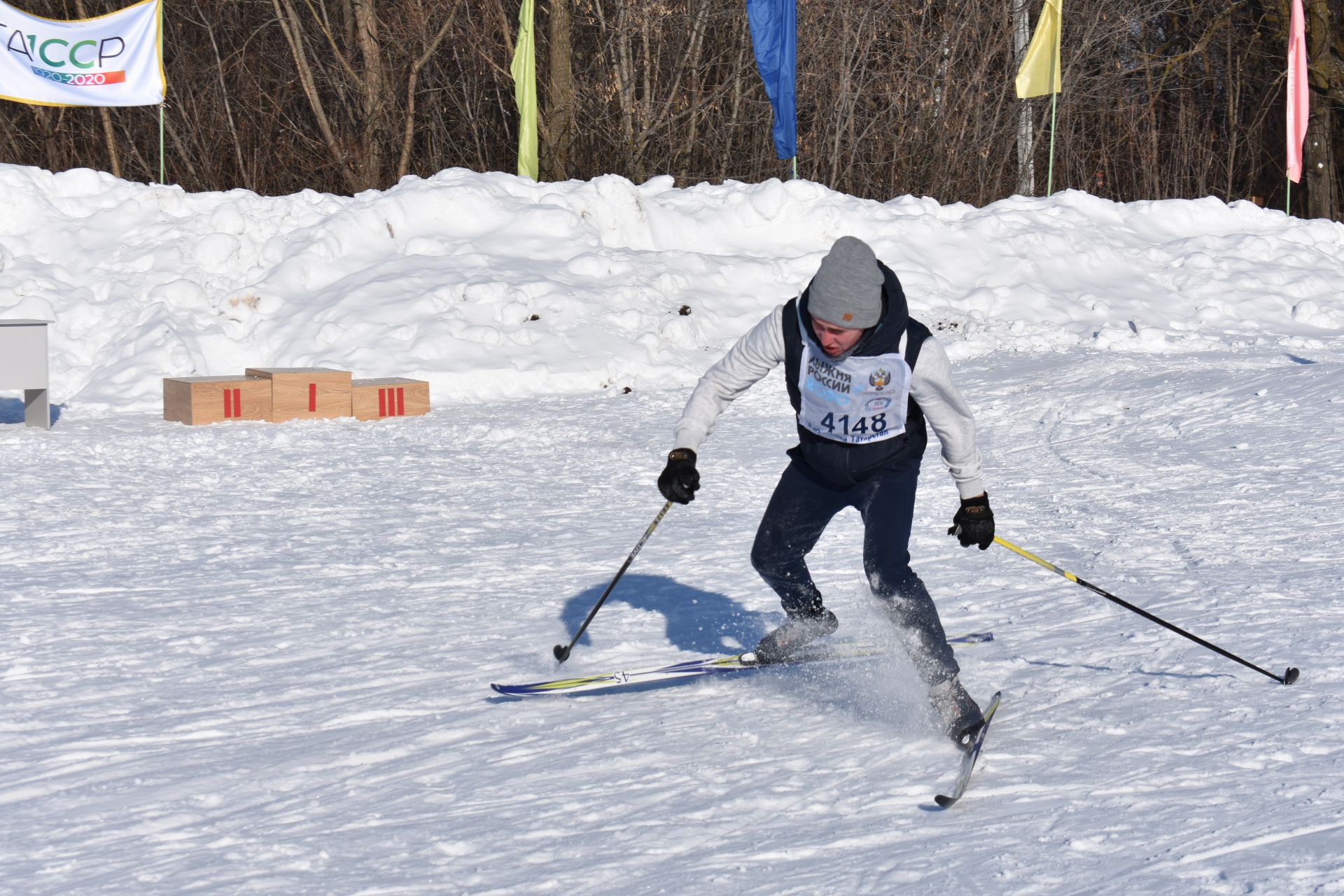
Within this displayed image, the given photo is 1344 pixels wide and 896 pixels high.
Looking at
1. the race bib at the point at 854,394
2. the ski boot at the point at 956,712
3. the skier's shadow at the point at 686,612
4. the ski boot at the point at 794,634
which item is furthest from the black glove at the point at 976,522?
the skier's shadow at the point at 686,612

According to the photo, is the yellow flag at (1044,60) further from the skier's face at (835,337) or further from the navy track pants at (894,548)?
the skier's face at (835,337)

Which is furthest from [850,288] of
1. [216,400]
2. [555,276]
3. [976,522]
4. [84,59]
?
[84,59]

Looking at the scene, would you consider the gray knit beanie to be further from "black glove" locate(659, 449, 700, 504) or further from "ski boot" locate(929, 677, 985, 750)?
"ski boot" locate(929, 677, 985, 750)

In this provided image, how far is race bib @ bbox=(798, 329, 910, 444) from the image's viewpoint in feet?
12.1

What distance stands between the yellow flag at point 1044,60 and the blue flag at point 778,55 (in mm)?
3107

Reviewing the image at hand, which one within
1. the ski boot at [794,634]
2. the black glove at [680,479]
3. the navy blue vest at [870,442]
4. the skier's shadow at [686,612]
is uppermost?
the navy blue vest at [870,442]

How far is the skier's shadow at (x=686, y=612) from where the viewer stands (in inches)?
200

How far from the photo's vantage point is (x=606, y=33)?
18.4m

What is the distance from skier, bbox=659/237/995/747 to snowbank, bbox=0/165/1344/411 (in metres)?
7.43

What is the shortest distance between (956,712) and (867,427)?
32.9 inches

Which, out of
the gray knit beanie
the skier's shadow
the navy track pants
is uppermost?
the gray knit beanie

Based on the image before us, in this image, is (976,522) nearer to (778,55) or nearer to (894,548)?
(894,548)

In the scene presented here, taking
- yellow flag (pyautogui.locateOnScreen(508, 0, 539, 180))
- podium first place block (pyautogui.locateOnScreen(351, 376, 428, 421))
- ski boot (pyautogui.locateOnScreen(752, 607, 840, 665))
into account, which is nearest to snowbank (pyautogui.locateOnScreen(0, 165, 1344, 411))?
podium first place block (pyautogui.locateOnScreen(351, 376, 428, 421))

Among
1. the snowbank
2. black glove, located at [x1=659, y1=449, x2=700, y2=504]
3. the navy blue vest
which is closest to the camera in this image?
the navy blue vest
